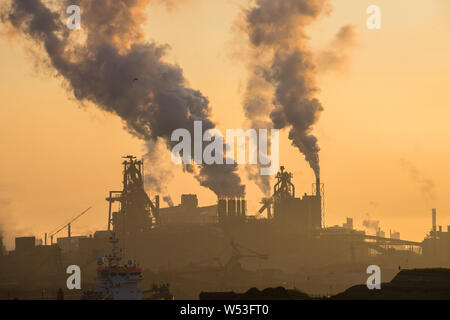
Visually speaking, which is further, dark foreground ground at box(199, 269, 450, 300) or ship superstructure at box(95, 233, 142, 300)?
dark foreground ground at box(199, 269, 450, 300)

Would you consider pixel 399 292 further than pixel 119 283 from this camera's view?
Yes

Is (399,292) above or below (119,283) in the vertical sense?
below

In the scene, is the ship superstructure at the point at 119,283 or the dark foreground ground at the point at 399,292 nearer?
the ship superstructure at the point at 119,283

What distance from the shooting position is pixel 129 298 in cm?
14200
